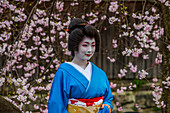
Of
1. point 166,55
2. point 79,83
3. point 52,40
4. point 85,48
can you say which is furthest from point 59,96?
point 166,55

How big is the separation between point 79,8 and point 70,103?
3.98 m

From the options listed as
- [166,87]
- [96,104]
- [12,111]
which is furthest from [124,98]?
[96,104]

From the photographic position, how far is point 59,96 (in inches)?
101

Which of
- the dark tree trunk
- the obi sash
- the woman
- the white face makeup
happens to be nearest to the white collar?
the woman

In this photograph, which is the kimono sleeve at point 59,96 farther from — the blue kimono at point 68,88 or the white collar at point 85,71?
the white collar at point 85,71

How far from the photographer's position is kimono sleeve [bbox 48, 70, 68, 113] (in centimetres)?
255

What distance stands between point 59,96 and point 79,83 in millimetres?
255

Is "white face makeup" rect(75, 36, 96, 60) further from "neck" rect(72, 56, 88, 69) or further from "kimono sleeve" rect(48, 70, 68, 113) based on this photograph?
"kimono sleeve" rect(48, 70, 68, 113)

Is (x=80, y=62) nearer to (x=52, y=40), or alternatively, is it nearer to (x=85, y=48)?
(x=85, y=48)

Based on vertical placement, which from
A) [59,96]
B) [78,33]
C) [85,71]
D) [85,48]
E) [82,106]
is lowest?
[82,106]

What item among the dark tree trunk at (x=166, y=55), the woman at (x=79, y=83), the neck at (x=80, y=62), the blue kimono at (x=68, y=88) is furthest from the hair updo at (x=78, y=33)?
the dark tree trunk at (x=166, y=55)

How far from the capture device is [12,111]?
3.95 metres

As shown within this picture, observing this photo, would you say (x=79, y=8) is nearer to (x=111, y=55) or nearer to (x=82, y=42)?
(x=111, y=55)

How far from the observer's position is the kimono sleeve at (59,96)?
2546mm
